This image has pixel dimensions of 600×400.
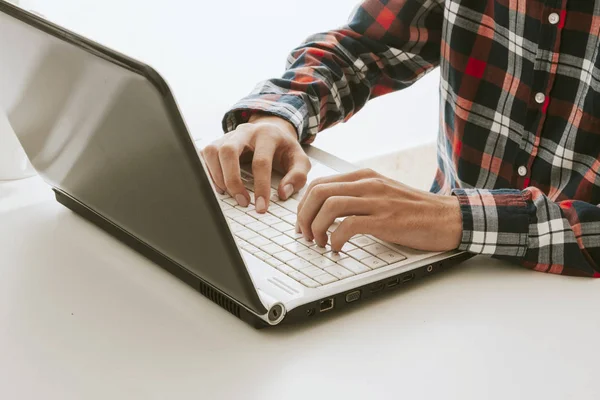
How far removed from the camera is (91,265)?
917 mm

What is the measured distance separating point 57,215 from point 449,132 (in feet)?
2.15

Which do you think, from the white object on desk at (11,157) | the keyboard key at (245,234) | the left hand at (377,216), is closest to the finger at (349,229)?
the left hand at (377,216)

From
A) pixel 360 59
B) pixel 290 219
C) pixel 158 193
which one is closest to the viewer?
pixel 158 193

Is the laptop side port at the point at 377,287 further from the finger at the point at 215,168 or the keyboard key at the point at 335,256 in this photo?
the finger at the point at 215,168

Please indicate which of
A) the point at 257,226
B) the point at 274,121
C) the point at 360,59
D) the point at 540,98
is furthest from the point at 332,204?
the point at 360,59

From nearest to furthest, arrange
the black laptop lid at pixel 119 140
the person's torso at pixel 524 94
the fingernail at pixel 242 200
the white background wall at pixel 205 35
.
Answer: the black laptop lid at pixel 119 140 < the fingernail at pixel 242 200 < the person's torso at pixel 524 94 < the white background wall at pixel 205 35

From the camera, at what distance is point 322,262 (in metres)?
0.84

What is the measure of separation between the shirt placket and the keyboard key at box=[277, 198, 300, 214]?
0.40 m

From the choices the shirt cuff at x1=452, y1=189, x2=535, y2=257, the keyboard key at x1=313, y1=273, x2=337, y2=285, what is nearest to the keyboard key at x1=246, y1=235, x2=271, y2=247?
the keyboard key at x1=313, y1=273, x2=337, y2=285

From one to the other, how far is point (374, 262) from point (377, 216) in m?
0.05

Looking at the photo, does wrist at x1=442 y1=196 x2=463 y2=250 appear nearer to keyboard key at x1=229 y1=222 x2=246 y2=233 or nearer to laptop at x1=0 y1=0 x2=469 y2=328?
laptop at x1=0 y1=0 x2=469 y2=328

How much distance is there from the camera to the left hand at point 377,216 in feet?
2.82

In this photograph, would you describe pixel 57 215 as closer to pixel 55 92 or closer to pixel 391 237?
pixel 55 92

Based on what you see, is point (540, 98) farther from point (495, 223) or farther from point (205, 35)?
point (205, 35)
